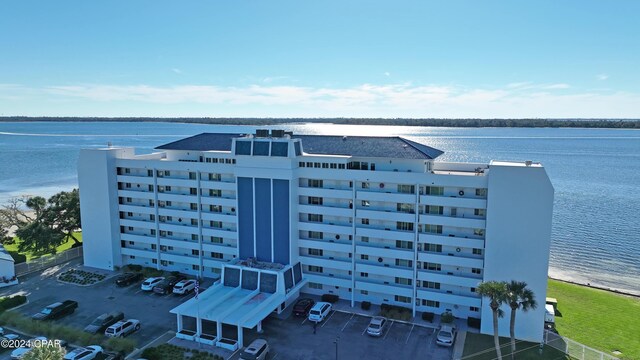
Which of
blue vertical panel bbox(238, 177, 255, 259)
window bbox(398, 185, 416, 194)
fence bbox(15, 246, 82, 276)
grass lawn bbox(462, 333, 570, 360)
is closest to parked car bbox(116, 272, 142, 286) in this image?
fence bbox(15, 246, 82, 276)

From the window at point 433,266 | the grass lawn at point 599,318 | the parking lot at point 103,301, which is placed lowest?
the grass lawn at point 599,318

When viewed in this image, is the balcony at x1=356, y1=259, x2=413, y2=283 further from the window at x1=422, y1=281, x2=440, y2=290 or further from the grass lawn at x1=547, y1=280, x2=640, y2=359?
the grass lawn at x1=547, y1=280, x2=640, y2=359

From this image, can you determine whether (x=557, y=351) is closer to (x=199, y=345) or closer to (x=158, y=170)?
(x=199, y=345)

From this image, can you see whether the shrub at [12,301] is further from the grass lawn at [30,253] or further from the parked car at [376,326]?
the parked car at [376,326]

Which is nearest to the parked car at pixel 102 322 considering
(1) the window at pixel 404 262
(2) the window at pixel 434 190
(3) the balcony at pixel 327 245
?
(3) the balcony at pixel 327 245

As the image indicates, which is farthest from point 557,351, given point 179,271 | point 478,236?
point 179,271
